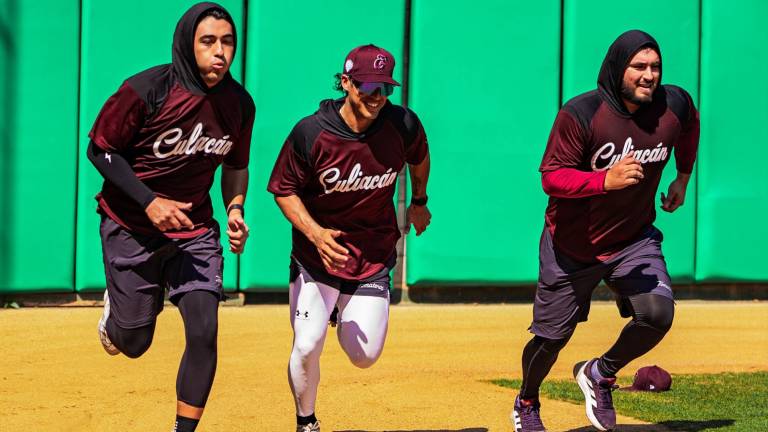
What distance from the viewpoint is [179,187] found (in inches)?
300

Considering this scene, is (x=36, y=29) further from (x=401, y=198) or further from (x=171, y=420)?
(x=171, y=420)

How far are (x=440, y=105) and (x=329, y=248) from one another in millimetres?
6850

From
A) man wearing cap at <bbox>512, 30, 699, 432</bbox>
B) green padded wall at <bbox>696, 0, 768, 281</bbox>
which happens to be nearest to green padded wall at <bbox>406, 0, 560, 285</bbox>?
green padded wall at <bbox>696, 0, 768, 281</bbox>

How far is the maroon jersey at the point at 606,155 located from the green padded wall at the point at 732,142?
6.78 meters

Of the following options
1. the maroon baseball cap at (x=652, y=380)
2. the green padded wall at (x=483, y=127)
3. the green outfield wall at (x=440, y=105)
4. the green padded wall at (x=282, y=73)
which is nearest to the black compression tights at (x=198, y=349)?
the maroon baseball cap at (x=652, y=380)

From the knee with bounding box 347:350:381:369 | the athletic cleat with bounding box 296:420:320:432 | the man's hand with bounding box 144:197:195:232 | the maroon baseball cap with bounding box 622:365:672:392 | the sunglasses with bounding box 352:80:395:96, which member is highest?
the sunglasses with bounding box 352:80:395:96

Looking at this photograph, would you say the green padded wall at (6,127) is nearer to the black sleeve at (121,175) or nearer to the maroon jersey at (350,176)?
the maroon jersey at (350,176)

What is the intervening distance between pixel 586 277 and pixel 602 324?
522 centimetres

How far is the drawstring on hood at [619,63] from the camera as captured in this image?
7.98 meters

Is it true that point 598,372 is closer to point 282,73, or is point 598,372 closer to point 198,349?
point 198,349

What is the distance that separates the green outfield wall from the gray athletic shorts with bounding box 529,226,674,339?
Answer: 18.9 ft

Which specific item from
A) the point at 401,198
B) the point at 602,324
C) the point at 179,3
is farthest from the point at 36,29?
the point at 602,324

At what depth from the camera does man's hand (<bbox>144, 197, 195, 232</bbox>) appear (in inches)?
280

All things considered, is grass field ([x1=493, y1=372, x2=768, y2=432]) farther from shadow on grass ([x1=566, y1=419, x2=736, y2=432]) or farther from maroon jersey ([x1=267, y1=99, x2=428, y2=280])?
maroon jersey ([x1=267, y1=99, x2=428, y2=280])
